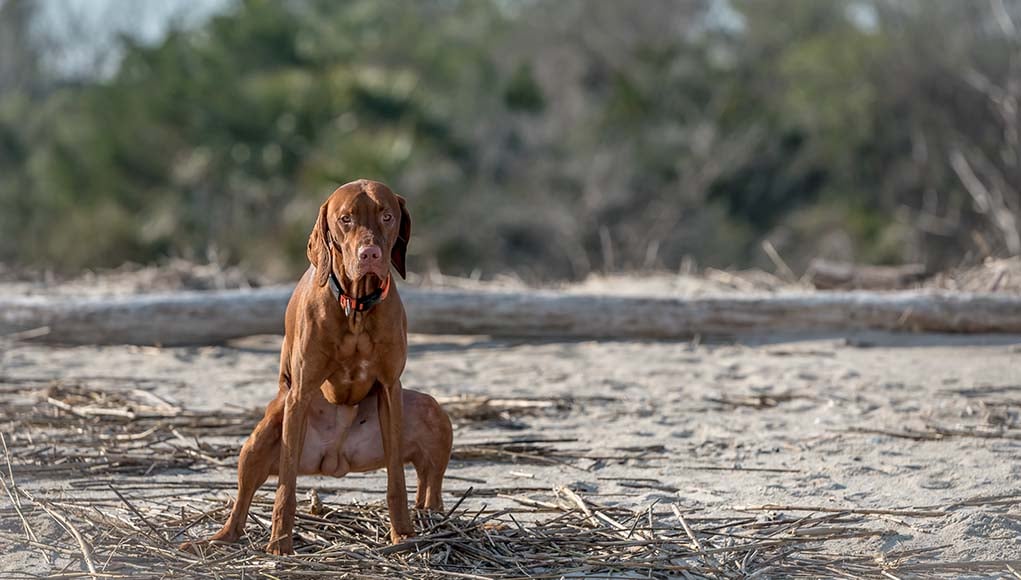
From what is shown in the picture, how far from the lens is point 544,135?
25.2 metres

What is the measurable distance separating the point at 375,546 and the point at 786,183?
73.3 feet

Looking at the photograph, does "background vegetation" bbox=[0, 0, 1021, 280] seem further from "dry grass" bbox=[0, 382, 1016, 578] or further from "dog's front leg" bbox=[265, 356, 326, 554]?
"dog's front leg" bbox=[265, 356, 326, 554]

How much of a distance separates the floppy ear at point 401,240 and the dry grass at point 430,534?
0.84 meters

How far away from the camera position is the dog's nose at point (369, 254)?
3686 millimetres

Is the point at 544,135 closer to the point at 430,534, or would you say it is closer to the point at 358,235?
the point at 430,534

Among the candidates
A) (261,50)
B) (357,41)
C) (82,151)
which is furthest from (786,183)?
(82,151)

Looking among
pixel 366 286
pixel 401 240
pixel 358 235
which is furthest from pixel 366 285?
pixel 401 240

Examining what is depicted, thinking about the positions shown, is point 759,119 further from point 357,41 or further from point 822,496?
point 822,496

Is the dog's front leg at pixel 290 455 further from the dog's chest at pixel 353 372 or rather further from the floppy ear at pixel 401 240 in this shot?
the floppy ear at pixel 401 240

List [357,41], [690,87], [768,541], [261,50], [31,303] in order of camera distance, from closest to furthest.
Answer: [768,541]
[31,303]
[261,50]
[357,41]
[690,87]

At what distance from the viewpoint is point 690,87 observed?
1048 inches

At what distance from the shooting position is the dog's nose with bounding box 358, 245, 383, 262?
3686 mm

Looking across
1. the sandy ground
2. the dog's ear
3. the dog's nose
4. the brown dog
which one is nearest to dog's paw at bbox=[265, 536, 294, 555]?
the brown dog

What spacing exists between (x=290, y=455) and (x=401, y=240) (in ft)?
2.60
